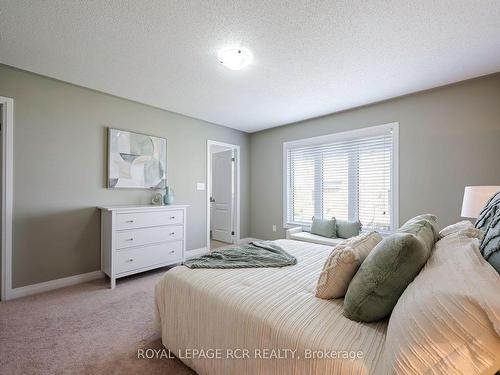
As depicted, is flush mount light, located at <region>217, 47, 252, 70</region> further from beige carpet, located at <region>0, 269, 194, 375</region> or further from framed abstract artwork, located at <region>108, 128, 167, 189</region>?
beige carpet, located at <region>0, 269, 194, 375</region>

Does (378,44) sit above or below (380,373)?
above

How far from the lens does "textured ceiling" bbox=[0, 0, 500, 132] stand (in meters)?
1.62

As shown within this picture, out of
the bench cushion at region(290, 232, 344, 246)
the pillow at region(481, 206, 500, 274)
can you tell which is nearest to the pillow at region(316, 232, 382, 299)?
the pillow at region(481, 206, 500, 274)

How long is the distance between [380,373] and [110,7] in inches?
98.2

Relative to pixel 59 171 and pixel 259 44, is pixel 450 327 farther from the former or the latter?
pixel 59 171

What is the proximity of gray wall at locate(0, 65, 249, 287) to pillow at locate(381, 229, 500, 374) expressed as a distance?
10.9ft

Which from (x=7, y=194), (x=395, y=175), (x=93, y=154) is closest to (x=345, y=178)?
(x=395, y=175)

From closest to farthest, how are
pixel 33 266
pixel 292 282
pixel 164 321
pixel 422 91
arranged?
1. pixel 292 282
2. pixel 164 321
3. pixel 33 266
4. pixel 422 91

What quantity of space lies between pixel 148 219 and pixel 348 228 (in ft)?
9.20

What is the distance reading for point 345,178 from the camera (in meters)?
3.69

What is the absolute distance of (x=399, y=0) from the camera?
1.53m

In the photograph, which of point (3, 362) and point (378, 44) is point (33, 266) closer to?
point (3, 362)

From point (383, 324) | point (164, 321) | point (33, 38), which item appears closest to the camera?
point (383, 324)

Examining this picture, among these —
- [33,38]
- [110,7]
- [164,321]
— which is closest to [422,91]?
[110,7]
